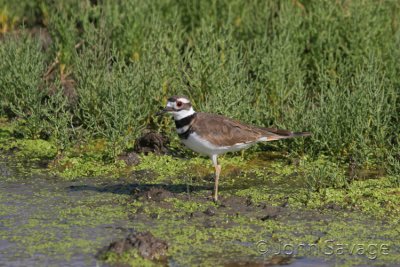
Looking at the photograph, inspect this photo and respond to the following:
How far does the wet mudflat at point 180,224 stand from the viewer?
7.91 metres

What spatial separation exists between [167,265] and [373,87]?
4.31 metres

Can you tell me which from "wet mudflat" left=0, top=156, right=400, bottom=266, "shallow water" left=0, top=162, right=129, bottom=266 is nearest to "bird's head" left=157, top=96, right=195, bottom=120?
"wet mudflat" left=0, top=156, right=400, bottom=266

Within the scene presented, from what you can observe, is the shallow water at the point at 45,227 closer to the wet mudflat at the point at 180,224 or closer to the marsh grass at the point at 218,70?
the wet mudflat at the point at 180,224

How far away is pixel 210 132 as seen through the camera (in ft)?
31.2

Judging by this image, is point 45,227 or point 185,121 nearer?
point 45,227

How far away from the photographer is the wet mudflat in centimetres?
791

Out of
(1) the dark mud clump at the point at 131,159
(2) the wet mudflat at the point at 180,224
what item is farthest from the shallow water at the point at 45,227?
(1) the dark mud clump at the point at 131,159

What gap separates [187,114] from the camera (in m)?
9.68

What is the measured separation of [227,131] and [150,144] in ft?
5.51

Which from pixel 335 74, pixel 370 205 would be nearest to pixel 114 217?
pixel 370 205

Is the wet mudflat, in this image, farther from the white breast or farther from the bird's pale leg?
the white breast

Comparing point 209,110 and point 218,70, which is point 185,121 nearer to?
point 209,110

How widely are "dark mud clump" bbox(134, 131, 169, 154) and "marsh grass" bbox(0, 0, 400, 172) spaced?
6.2 inches

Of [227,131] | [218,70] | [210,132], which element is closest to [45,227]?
[210,132]
